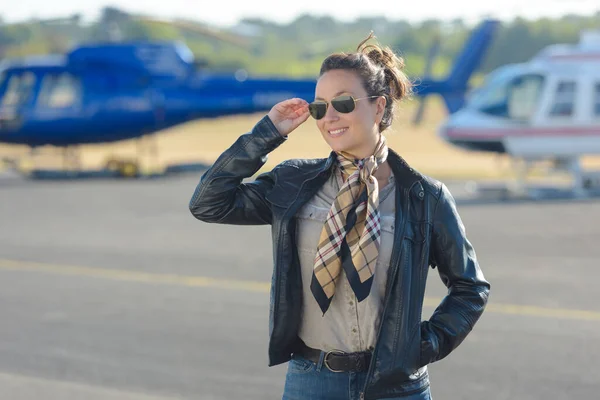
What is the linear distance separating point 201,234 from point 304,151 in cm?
2316

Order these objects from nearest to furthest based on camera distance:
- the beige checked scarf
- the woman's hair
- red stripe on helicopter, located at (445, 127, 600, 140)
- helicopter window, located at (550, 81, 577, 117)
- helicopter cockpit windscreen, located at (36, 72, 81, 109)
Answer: the beige checked scarf < the woman's hair < red stripe on helicopter, located at (445, 127, 600, 140) < helicopter window, located at (550, 81, 577, 117) < helicopter cockpit windscreen, located at (36, 72, 81, 109)

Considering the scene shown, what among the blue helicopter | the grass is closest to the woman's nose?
the grass

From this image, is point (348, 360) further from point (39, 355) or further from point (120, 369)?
point (39, 355)

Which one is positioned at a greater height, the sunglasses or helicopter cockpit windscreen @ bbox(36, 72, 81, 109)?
helicopter cockpit windscreen @ bbox(36, 72, 81, 109)

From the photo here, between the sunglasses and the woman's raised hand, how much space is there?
0.58 feet

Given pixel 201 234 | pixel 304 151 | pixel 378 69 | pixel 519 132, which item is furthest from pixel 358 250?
pixel 304 151

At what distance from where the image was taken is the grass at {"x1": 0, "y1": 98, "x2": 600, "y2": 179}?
89.5 feet

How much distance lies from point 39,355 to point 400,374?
16.4 ft

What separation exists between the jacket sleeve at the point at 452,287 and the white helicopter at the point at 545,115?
16.7 m

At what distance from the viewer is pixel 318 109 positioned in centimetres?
320

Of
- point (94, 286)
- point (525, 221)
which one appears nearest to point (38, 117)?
point (525, 221)

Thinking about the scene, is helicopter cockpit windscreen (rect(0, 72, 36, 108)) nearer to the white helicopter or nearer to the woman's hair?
the white helicopter

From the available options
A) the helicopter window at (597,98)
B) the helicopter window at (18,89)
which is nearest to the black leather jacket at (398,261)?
the helicopter window at (597,98)

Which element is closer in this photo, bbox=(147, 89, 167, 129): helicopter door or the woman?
the woman
